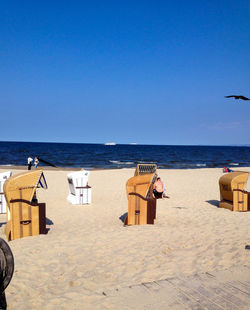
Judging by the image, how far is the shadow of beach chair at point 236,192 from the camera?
9719mm

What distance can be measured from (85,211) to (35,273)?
17.2 ft

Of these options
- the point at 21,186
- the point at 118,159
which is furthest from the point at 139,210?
the point at 118,159

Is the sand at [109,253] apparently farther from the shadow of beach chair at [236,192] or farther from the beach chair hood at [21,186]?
the beach chair hood at [21,186]

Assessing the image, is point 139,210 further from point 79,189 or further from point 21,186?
point 79,189

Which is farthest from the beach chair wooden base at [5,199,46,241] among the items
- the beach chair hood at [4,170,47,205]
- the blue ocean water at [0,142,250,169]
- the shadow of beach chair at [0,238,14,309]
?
the blue ocean water at [0,142,250,169]

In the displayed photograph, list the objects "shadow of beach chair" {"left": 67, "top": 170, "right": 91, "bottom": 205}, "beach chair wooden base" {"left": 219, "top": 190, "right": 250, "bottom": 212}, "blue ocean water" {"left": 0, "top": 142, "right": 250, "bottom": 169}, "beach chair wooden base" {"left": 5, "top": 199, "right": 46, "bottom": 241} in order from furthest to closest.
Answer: "blue ocean water" {"left": 0, "top": 142, "right": 250, "bottom": 169} → "shadow of beach chair" {"left": 67, "top": 170, "right": 91, "bottom": 205} → "beach chair wooden base" {"left": 219, "top": 190, "right": 250, "bottom": 212} → "beach chair wooden base" {"left": 5, "top": 199, "right": 46, "bottom": 241}

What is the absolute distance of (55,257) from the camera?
528cm

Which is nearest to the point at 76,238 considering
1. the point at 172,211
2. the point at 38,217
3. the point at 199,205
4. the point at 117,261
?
the point at 38,217

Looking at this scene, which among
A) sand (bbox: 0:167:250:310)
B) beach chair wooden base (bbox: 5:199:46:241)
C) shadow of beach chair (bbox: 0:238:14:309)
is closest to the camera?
shadow of beach chair (bbox: 0:238:14:309)

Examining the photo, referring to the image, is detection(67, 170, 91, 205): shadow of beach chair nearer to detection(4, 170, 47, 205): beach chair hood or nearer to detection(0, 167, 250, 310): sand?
detection(0, 167, 250, 310): sand

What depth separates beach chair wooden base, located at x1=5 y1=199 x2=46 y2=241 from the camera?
21.0 ft

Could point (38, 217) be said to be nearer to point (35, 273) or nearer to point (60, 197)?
point (35, 273)

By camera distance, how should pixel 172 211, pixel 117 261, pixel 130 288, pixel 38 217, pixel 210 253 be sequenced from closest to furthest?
pixel 130 288
pixel 117 261
pixel 210 253
pixel 38 217
pixel 172 211

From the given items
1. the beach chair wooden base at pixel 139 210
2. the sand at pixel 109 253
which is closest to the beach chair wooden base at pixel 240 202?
the sand at pixel 109 253
